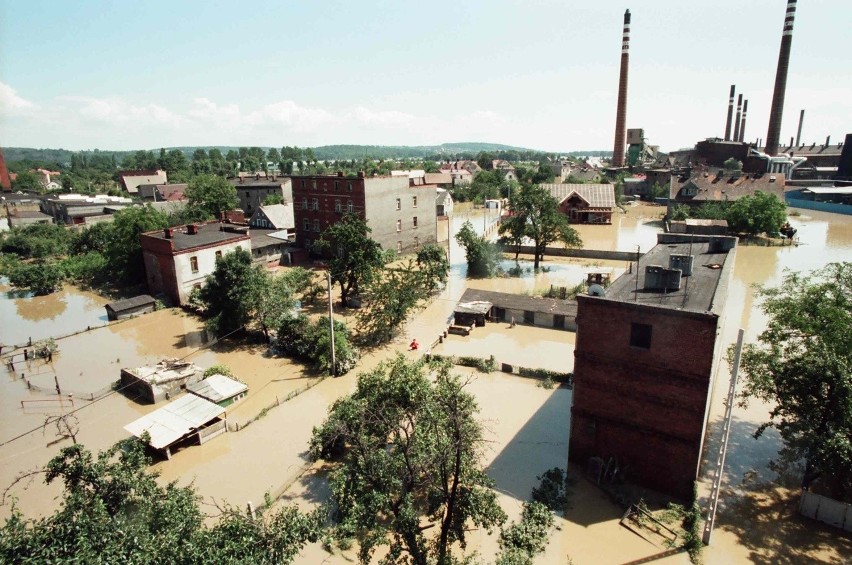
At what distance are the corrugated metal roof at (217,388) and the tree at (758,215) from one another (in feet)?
188

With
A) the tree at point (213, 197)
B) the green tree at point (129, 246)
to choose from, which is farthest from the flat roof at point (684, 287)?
the tree at point (213, 197)

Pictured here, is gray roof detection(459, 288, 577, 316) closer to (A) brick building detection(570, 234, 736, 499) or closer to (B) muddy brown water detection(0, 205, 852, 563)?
(B) muddy brown water detection(0, 205, 852, 563)

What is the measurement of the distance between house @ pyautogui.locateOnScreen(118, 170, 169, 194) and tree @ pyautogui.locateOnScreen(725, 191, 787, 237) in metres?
111

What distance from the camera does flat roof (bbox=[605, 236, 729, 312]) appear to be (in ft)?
53.9

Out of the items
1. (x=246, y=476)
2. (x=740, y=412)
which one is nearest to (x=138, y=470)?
(x=246, y=476)

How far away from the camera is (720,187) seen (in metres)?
71.4

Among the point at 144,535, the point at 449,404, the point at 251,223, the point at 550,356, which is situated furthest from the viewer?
the point at 251,223

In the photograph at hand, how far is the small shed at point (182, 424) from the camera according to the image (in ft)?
61.5

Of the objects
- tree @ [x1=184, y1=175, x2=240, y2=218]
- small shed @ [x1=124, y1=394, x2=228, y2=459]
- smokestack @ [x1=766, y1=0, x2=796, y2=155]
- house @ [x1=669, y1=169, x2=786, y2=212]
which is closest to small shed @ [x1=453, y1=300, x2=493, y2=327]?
small shed @ [x1=124, y1=394, x2=228, y2=459]

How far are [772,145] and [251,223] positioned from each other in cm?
9561

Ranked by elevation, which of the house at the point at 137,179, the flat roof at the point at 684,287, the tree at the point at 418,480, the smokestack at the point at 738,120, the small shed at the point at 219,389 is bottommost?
the small shed at the point at 219,389

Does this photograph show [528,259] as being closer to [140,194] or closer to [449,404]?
[449,404]

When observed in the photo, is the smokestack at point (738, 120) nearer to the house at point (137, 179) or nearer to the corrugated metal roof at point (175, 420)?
the corrugated metal roof at point (175, 420)

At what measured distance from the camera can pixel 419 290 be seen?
102 feet
